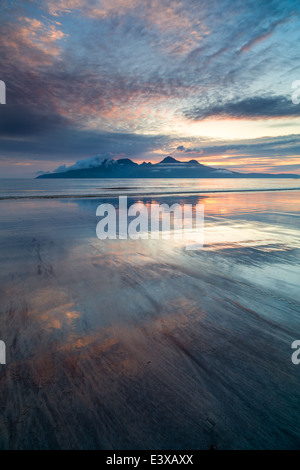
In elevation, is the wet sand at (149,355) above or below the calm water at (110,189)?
below

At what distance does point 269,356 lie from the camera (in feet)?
9.83

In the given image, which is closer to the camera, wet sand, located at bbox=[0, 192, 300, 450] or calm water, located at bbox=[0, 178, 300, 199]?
wet sand, located at bbox=[0, 192, 300, 450]

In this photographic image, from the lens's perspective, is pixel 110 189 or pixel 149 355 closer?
pixel 149 355

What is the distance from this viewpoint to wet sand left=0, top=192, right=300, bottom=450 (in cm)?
210

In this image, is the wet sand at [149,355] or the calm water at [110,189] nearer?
the wet sand at [149,355]

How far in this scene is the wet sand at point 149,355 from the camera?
6.90ft

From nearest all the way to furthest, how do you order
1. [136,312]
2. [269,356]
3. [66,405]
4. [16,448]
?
1. [16,448]
2. [66,405]
3. [269,356]
4. [136,312]

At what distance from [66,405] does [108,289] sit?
2.65 meters

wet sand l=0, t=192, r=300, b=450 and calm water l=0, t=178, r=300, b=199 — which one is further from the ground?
calm water l=0, t=178, r=300, b=199

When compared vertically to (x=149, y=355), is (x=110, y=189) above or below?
above

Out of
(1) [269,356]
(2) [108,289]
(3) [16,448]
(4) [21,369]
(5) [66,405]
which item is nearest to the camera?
(3) [16,448]

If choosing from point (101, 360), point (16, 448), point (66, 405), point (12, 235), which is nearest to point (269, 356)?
point (101, 360)

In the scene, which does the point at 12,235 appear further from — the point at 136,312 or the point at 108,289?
the point at 136,312

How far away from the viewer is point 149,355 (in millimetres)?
2982
